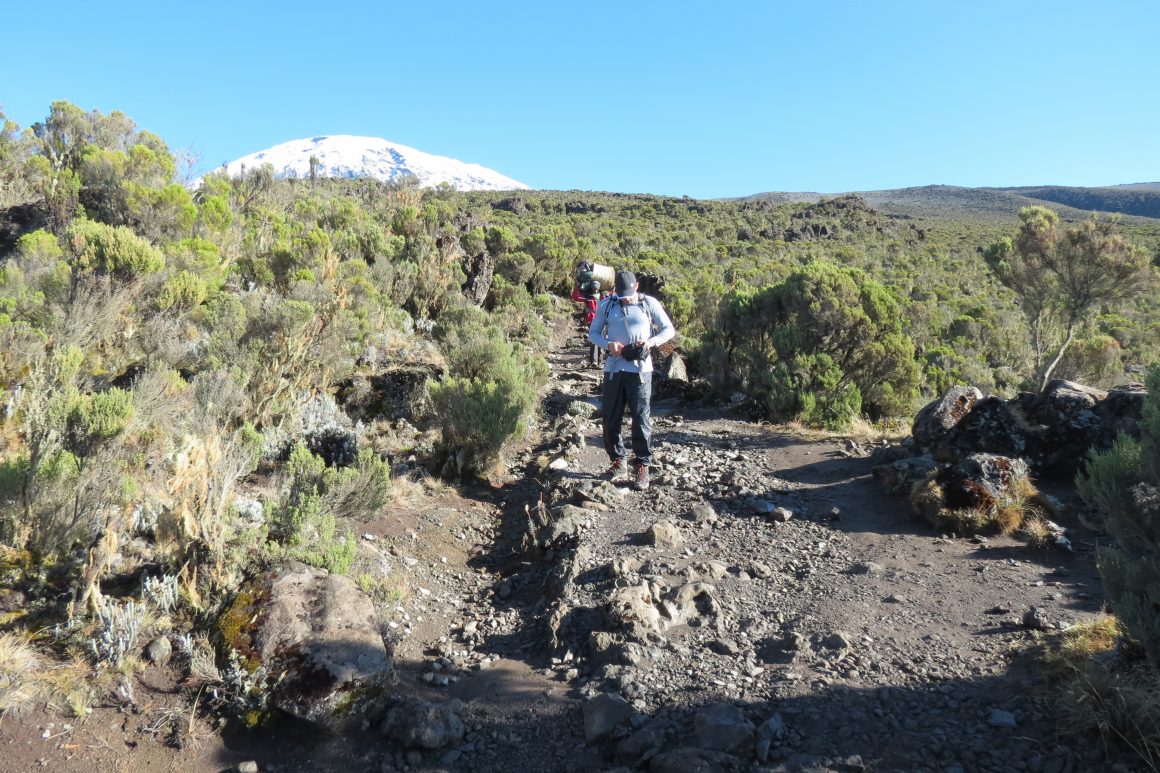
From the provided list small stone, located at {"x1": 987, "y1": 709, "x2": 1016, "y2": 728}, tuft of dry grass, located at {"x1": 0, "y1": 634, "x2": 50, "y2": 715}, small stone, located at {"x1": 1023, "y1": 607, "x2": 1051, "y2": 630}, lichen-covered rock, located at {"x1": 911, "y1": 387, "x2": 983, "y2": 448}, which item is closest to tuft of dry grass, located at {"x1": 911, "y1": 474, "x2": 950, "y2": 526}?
lichen-covered rock, located at {"x1": 911, "y1": 387, "x2": 983, "y2": 448}

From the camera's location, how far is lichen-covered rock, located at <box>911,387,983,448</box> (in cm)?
584

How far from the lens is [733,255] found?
29703 millimetres

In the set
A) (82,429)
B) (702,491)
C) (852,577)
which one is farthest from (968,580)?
(82,429)

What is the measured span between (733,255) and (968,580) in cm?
2747

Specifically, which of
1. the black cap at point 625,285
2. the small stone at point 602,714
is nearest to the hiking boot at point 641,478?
the black cap at point 625,285

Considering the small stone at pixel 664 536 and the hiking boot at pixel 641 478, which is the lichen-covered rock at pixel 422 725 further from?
the hiking boot at pixel 641 478

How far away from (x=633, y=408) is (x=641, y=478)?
68cm

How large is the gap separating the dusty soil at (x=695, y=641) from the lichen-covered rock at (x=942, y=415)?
826 mm

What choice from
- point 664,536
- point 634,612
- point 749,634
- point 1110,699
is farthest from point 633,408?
point 1110,699

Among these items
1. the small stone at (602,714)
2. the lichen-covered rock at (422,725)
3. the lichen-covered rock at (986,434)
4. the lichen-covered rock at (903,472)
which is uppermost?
the lichen-covered rock at (986,434)

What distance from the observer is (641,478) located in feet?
17.9

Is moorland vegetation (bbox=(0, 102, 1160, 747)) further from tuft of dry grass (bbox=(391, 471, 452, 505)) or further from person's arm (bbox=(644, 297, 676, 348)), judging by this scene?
person's arm (bbox=(644, 297, 676, 348))

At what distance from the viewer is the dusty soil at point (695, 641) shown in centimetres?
246

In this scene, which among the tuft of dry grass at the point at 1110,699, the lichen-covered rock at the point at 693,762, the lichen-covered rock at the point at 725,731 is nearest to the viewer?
the tuft of dry grass at the point at 1110,699
